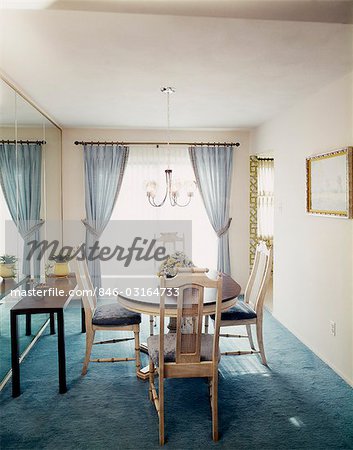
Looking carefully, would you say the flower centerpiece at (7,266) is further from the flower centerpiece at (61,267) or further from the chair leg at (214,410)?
the chair leg at (214,410)

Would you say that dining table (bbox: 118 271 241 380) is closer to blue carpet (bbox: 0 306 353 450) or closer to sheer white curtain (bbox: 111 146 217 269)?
blue carpet (bbox: 0 306 353 450)

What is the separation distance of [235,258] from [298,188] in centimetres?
209

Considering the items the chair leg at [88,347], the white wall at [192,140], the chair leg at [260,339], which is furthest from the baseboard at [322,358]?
the chair leg at [88,347]

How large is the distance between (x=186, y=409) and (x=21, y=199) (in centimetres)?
224

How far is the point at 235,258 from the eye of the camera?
6301 millimetres

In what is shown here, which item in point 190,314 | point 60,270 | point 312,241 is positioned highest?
point 312,241

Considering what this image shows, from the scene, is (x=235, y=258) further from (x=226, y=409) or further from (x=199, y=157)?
(x=226, y=409)

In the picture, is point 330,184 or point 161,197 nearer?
point 330,184

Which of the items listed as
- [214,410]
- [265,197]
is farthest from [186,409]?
[265,197]

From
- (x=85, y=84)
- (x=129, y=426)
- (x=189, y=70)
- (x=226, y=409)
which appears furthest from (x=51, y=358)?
(x=189, y=70)

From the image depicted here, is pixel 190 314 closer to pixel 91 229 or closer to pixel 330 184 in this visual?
pixel 330 184

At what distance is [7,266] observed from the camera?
10.8 feet

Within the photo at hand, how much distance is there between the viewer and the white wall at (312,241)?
11.3 feet

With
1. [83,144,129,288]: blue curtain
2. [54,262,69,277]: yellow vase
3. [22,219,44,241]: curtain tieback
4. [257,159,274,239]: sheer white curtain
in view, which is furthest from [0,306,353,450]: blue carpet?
[257,159,274,239]: sheer white curtain
